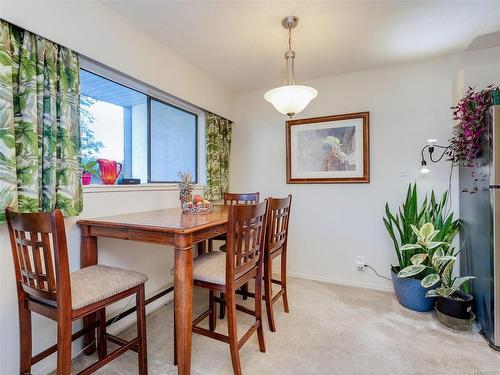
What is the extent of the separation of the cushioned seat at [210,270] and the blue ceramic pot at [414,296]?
5.67 ft

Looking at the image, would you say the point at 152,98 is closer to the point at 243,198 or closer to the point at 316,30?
the point at 243,198

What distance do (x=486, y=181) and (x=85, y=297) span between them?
8.63ft

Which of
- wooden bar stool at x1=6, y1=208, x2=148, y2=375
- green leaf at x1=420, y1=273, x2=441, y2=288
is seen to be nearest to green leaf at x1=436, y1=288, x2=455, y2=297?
green leaf at x1=420, y1=273, x2=441, y2=288

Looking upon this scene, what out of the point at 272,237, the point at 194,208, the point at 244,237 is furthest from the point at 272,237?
the point at 194,208

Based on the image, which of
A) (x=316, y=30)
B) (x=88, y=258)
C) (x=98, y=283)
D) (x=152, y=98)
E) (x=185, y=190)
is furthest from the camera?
(x=152, y=98)

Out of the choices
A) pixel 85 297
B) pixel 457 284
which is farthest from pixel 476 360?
pixel 85 297

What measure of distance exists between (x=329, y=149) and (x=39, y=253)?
272 centimetres

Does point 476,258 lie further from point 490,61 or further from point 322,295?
point 490,61

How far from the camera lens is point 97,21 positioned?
1756 millimetres

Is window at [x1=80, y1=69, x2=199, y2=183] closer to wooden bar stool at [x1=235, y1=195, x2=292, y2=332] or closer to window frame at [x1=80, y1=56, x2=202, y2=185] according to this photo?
window frame at [x1=80, y1=56, x2=202, y2=185]

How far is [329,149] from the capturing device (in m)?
2.96

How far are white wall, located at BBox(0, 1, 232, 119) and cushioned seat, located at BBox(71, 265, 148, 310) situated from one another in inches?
55.0

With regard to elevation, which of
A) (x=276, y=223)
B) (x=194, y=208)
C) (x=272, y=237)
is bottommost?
(x=272, y=237)

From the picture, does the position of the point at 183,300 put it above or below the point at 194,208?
below
